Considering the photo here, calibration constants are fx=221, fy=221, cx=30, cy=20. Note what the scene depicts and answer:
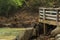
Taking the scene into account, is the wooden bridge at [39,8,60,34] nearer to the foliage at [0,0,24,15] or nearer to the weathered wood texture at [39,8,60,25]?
the weathered wood texture at [39,8,60,25]

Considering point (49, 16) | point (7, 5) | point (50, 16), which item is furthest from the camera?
point (7, 5)

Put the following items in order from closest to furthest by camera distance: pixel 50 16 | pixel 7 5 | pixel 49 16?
pixel 50 16 → pixel 49 16 → pixel 7 5

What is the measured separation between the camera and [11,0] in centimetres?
2127

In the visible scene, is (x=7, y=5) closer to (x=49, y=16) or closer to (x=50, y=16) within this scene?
(x=49, y=16)

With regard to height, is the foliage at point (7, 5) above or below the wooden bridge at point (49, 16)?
above

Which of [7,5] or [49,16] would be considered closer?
[49,16]

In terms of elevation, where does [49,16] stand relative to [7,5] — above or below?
below

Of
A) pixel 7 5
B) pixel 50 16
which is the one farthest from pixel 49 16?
pixel 7 5

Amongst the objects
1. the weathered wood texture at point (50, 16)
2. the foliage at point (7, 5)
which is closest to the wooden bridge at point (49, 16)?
the weathered wood texture at point (50, 16)

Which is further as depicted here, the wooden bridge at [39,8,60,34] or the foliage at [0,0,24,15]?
the foliage at [0,0,24,15]

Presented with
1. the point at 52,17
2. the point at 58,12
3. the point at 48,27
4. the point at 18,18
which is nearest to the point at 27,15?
the point at 18,18

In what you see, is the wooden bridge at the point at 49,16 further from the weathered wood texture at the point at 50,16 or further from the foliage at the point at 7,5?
the foliage at the point at 7,5

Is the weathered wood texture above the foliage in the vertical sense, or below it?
below

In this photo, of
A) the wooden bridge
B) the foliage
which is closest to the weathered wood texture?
the wooden bridge
